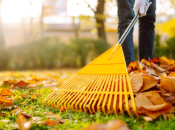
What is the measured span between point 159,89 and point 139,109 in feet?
1.34

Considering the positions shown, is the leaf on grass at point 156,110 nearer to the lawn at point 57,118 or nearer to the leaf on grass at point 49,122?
the lawn at point 57,118

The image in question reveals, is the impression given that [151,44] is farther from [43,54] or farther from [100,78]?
[43,54]

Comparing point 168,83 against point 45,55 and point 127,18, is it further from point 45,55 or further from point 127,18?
point 45,55

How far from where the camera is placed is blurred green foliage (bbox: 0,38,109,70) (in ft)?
26.0

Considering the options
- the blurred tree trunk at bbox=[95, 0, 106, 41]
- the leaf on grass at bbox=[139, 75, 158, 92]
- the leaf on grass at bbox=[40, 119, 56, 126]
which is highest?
the blurred tree trunk at bbox=[95, 0, 106, 41]

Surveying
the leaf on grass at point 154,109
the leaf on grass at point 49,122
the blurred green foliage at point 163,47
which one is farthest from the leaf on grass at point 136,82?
the blurred green foliage at point 163,47

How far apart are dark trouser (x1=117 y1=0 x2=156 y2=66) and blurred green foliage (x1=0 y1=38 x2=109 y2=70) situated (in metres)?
5.51

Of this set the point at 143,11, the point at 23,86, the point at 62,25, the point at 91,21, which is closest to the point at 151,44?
the point at 143,11

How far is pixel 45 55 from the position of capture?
7926 millimetres

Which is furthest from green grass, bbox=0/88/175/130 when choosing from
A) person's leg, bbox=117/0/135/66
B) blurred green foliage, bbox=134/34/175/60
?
blurred green foliage, bbox=134/34/175/60

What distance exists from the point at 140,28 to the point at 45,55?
5838mm

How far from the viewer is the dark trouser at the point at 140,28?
248 centimetres

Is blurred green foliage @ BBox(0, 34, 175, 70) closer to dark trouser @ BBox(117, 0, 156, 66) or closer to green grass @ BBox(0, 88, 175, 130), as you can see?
dark trouser @ BBox(117, 0, 156, 66)

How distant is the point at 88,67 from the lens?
6.11 ft
